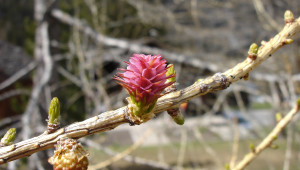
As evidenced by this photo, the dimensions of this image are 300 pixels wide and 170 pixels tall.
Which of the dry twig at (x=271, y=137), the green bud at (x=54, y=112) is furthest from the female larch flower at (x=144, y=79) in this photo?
the dry twig at (x=271, y=137)

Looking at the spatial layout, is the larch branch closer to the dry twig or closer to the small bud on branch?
the small bud on branch

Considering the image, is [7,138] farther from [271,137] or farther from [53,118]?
[271,137]

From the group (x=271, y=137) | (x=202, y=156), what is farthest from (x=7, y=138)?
(x=202, y=156)

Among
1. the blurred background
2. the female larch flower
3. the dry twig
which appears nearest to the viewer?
the female larch flower

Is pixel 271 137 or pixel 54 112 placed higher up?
pixel 54 112

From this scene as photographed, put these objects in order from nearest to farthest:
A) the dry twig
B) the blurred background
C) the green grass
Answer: the dry twig
the blurred background
the green grass

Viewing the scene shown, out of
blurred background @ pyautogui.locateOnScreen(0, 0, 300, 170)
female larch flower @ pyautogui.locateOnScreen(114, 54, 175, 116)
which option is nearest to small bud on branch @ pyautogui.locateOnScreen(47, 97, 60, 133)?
female larch flower @ pyautogui.locateOnScreen(114, 54, 175, 116)
